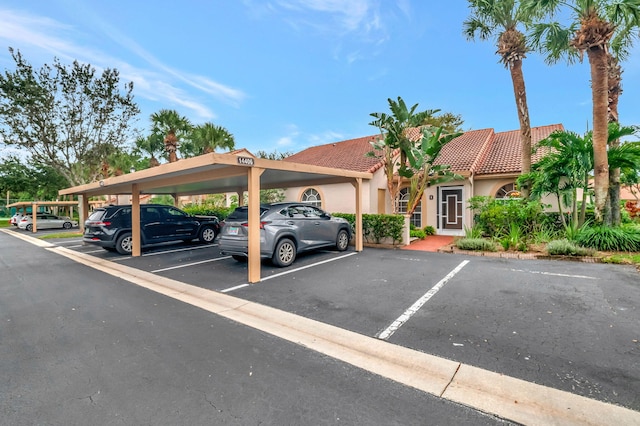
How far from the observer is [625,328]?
3.71 metres

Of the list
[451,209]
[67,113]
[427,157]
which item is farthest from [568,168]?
[67,113]

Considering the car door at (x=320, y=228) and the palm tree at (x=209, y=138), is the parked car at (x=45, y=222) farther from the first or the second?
the car door at (x=320, y=228)

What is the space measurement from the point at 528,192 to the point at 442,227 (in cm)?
386

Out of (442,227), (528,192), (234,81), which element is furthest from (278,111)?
(528,192)

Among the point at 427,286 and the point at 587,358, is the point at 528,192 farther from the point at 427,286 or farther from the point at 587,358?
the point at 587,358

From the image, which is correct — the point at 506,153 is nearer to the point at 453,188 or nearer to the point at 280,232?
the point at 453,188

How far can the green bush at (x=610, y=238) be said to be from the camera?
815cm

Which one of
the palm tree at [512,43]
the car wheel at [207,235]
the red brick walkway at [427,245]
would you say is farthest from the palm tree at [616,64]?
the car wheel at [207,235]

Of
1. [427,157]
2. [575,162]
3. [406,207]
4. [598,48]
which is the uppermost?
[598,48]

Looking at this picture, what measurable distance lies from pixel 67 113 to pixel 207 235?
14864mm

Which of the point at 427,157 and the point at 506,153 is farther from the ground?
the point at 506,153

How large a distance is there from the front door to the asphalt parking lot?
5.78 meters

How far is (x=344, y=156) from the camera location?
60.4ft

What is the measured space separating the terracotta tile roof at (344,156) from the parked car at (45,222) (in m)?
20.3
